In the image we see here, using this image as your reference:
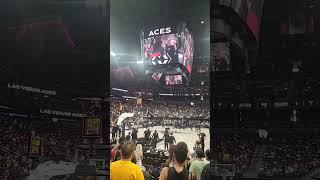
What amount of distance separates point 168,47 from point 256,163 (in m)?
1.63

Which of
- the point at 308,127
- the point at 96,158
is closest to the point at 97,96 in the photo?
the point at 96,158

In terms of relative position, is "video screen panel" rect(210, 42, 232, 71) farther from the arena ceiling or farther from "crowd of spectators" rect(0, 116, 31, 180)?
"crowd of spectators" rect(0, 116, 31, 180)

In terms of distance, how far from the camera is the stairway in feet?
8.62

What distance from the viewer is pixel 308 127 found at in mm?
2479

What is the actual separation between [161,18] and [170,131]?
3.83 feet

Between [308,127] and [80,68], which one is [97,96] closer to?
[80,68]

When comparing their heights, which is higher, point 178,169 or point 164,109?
point 164,109

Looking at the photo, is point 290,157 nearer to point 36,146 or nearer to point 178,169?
point 178,169

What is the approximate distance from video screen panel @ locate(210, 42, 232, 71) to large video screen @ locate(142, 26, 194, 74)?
2.92 feet

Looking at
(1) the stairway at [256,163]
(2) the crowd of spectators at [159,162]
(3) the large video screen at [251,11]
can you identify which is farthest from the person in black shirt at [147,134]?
(3) the large video screen at [251,11]

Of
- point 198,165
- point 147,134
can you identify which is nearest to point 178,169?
point 198,165

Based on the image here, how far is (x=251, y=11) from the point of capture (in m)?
2.65

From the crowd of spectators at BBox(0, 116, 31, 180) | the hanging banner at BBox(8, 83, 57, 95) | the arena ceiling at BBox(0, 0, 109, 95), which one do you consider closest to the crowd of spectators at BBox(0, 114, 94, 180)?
the crowd of spectators at BBox(0, 116, 31, 180)

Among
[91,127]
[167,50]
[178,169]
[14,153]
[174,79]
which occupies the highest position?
[167,50]
